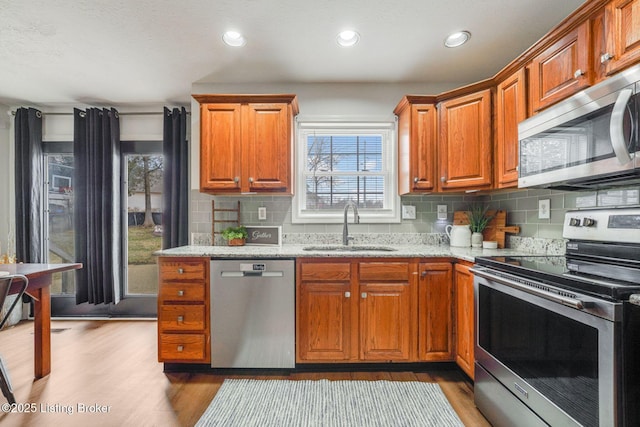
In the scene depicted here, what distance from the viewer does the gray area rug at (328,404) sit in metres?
1.71

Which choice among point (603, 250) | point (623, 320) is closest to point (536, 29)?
point (603, 250)

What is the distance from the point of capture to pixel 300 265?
→ 2223mm

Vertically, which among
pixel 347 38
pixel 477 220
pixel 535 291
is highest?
pixel 347 38

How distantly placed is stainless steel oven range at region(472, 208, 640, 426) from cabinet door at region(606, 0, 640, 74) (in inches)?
25.6

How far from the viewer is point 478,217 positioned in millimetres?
2689

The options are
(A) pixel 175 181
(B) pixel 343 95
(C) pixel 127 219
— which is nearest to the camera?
(B) pixel 343 95

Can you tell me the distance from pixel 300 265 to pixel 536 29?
235cm

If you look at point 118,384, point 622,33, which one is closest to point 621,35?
point 622,33

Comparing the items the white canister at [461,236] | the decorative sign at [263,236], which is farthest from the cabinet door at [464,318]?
the decorative sign at [263,236]

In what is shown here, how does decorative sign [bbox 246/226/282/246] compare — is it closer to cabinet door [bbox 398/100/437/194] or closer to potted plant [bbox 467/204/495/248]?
cabinet door [bbox 398/100/437/194]

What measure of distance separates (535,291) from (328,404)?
135cm

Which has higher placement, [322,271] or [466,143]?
[466,143]

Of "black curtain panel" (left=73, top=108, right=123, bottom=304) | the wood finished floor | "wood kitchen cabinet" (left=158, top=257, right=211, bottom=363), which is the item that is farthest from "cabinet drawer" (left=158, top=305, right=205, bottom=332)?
"black curtain panel" (left=73, top=108, right=123, bottom=304)

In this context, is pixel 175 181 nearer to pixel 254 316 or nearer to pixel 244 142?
pixel 244 142
